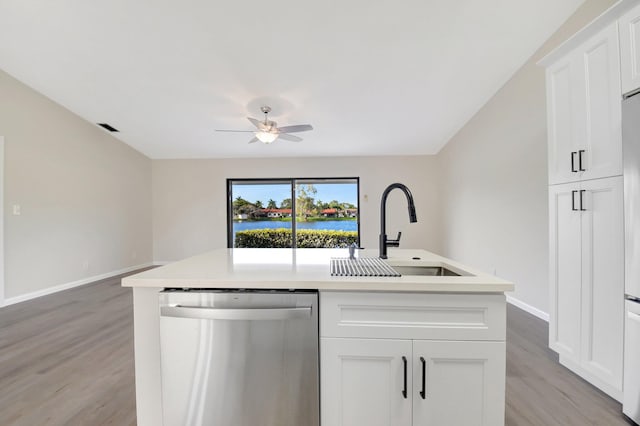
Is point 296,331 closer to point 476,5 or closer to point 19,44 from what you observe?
point 476,5

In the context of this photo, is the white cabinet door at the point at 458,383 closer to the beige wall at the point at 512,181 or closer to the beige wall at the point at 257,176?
the beige wall at the point at 512,181

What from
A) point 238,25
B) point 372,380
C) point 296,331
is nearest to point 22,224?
point 238,25

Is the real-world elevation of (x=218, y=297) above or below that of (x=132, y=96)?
below

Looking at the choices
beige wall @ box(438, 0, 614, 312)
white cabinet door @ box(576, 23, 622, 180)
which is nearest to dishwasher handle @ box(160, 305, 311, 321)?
white cabinet door @ box(576, 23, 622, 180)

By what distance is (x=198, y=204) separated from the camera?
5570 millimetres

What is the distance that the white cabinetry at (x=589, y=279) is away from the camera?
1475 millimetres

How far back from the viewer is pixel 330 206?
5.47 meters

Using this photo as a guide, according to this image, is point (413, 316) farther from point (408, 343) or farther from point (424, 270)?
point (424, 270)

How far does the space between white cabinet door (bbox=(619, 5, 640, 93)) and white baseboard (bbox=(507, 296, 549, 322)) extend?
85.6 inches

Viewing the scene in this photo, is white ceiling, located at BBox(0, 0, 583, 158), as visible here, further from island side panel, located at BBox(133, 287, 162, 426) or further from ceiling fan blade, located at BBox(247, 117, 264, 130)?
island side panel, located at BBox(133, 287, 162, 426)

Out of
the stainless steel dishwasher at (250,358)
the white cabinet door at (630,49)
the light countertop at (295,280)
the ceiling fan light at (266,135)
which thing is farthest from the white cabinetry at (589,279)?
the ceiling fan light at (266,135)

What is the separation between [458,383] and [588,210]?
148 cm

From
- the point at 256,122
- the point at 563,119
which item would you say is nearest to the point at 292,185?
the point at 256,122

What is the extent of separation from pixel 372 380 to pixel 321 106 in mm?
3407
